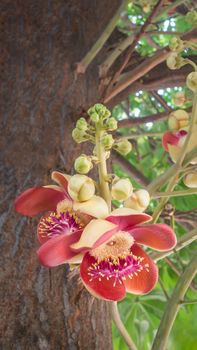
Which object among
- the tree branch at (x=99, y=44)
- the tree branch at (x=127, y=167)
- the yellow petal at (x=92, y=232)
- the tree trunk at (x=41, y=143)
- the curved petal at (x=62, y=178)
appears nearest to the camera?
the yellow petal at (x=92, y=232)

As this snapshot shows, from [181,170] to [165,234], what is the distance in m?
0.10

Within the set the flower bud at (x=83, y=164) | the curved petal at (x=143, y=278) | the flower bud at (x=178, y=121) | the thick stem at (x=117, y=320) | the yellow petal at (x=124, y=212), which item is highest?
the flower bud at (x=178, y=121)

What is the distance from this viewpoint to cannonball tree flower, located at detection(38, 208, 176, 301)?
622 mm

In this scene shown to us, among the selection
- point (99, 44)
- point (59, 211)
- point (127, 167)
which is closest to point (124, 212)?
point (59, 211)

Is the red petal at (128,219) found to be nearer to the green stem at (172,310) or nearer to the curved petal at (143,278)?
the curved petal at (143,278)

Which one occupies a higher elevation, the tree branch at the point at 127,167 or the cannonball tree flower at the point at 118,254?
the tree branch at the point at 127,167

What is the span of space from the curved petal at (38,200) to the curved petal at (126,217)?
111mm

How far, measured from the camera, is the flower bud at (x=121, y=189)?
25.2 inches

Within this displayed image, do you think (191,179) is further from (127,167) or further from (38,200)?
(127,167)

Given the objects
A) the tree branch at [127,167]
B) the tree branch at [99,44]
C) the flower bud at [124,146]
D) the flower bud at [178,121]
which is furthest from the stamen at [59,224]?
the tree branch at [127,167]

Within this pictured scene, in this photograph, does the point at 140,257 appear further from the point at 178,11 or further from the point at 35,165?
the point at 178,11

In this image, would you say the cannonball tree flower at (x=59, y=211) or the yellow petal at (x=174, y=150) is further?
the yellow petal at (x=174, y=150)

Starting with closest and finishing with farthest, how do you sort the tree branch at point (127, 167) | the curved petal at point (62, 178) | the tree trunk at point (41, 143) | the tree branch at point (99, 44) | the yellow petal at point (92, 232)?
1. the yellow petal at point (92, 232)
2. the curved petal at point (62, 178)
3. the tree trunk at point (41, 143)
4. the tree branch at point (99, 44)
5. the tree branch at point (127, 167)

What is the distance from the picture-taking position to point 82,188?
25.2 inches
